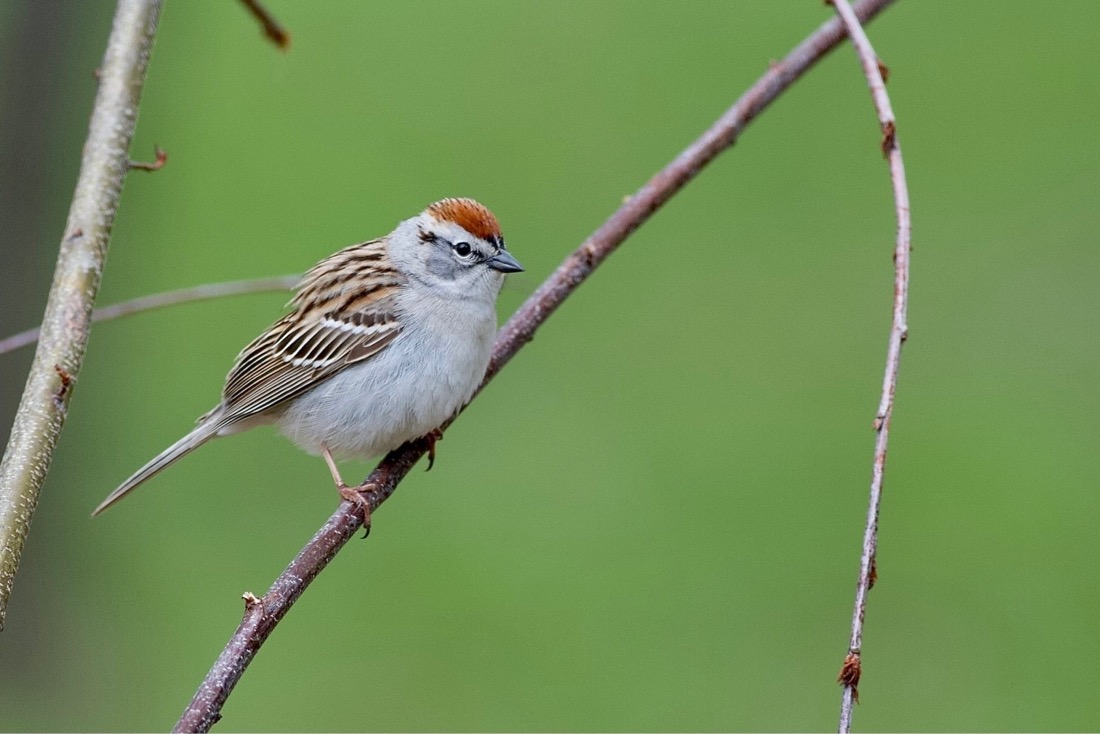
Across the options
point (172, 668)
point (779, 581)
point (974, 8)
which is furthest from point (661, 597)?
point (974, 8)

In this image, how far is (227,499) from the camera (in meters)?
7.28

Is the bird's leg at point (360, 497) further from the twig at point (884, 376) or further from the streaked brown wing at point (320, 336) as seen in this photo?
the twig at point (884, 376)

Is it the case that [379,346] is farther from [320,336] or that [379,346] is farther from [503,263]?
[503,263]

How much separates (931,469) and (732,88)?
340cm

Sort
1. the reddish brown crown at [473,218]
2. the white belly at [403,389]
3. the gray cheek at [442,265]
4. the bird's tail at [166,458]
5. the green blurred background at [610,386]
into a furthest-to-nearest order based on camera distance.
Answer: the green blurred background at [610,386], the gray cheek at [442,265], the reddish brown crown at [473,218], the white belly at [403,389], the bird's tail at [166,458]

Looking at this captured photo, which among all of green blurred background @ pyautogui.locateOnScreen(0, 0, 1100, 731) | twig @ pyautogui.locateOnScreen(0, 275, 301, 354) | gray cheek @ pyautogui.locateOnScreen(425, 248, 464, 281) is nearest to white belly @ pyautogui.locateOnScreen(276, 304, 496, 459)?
gray cheek @ pyautogui.locateOnScreen(425, 248, 464, 281)

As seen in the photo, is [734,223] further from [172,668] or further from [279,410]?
[279,410]

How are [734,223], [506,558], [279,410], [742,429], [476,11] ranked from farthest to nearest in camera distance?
[476,11] → [734,223] → [742,429] → [506,558] → [279,410]

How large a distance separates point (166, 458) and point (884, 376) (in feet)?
7.54

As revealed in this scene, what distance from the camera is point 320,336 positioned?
13.6 ft

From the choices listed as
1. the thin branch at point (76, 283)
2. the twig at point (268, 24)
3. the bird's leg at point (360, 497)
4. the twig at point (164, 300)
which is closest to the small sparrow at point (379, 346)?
the bird's leg at point (360, 497)

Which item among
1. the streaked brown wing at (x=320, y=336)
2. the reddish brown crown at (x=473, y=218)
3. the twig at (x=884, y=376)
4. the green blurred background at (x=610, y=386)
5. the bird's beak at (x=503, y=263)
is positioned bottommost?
the twig at (x=884, y=376)

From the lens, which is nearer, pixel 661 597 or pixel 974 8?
pixel 661 597

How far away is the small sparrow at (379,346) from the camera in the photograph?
383cm
